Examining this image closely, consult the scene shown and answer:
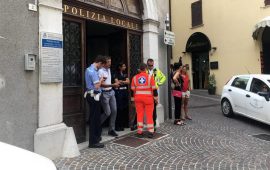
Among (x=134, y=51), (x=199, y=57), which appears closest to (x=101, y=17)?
(x=134, y=51)

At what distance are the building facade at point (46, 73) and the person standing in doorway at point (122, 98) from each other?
1.27 meters

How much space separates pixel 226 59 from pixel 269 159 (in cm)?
1214

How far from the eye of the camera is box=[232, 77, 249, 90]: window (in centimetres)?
959

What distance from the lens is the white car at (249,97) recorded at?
8414 millimetres

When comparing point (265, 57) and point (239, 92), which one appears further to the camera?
point (265, 57)

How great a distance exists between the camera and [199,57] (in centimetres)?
1933

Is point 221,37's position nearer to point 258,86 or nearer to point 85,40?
point 258,86

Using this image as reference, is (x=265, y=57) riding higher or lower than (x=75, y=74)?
higher

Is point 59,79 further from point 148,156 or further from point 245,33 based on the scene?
point 245,33

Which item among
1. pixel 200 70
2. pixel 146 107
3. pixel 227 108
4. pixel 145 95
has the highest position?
pixel 200 70

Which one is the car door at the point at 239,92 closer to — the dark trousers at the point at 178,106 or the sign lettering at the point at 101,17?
the dark trousers at the point at 178,106

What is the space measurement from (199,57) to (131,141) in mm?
13369

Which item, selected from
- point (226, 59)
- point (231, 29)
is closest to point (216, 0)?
point (231, 29)

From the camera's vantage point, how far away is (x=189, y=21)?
19844 mm
